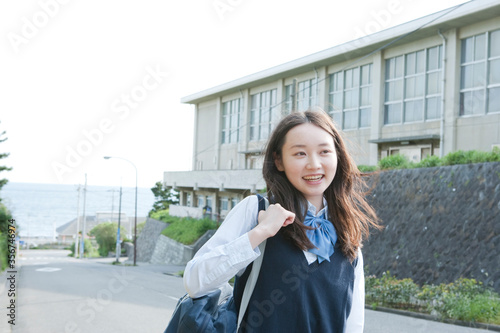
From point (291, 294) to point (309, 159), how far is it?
1.69 feet

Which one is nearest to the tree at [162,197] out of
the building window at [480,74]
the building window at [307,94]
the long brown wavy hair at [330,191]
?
the building window at [307,94]

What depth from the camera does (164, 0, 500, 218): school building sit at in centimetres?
2167

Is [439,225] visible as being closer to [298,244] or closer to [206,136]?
[298,244]

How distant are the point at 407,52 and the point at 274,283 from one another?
2576cm

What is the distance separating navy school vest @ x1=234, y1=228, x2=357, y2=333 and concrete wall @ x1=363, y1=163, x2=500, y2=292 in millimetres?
11985

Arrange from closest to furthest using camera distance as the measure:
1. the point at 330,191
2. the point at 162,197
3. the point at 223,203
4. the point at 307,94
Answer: the point at 330,191 → the point at 307,94 → the point at 223,203 → the point at 162,197

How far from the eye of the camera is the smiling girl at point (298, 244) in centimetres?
177

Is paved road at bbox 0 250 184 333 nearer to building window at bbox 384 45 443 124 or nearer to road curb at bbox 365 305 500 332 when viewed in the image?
road curb at bbox 365 305 500 332

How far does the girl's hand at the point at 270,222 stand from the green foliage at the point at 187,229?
3354 cm

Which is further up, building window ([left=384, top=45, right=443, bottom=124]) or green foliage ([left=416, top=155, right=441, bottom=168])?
building window ([left=384, top=45, right=443, bottom=124])

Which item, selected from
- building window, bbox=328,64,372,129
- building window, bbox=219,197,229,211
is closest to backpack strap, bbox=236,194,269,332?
building window, bbox=328,64,372,129

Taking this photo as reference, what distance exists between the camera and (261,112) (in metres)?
38.2

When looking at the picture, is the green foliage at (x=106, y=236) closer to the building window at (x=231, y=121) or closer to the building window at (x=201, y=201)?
the building window at (x=201, y=201)

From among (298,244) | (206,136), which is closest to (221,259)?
(298,244)
